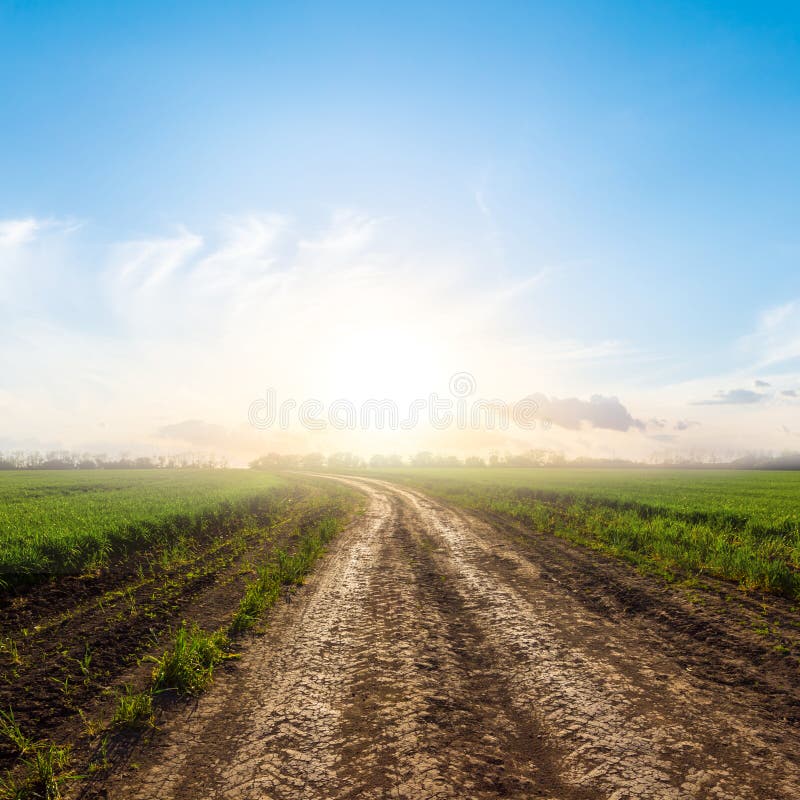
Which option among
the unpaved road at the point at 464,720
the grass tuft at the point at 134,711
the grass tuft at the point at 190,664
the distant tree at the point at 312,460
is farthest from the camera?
the distant tree at the point at 312,460

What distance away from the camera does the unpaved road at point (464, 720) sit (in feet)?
12.6

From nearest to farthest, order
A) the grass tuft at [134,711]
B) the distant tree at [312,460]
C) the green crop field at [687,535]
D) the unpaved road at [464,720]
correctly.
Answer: the unpaved road at [464,720] → the grass tuft at [134,711] → the green crop field at [687,535] → the distant tree at [312,460]

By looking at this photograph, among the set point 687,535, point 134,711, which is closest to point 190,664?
point 134,711

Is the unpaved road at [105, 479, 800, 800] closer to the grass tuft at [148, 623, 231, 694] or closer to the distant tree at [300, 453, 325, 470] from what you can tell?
the grass tuft at [148, 623, 231, 694]

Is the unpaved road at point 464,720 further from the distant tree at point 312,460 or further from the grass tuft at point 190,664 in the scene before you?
the distant tree at point 312,460

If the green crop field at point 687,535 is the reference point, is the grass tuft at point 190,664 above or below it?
above

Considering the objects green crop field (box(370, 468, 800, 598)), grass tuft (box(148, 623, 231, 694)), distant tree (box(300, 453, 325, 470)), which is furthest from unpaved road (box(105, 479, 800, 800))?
distant tree (box(300, 453, 325, 470))

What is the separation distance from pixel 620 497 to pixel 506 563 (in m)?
17.1

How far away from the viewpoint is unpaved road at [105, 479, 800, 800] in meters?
3.85

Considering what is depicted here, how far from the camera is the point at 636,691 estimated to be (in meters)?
5.36

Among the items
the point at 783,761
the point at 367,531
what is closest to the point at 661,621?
the point at 783,761

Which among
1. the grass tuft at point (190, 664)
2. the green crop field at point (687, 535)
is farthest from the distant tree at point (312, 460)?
the grass tuft at point (190, 664)

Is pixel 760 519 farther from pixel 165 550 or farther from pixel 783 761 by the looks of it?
pixel 165 550

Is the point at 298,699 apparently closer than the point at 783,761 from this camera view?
No
